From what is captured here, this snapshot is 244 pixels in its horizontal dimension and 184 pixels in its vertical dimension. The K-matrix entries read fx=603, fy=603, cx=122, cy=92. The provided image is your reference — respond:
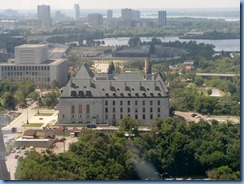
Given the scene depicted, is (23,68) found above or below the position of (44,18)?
below

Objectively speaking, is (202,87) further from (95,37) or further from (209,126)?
(95,37)

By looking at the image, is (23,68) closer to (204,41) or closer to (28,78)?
(28,78)

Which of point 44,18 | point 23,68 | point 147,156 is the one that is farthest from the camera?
point 44,18

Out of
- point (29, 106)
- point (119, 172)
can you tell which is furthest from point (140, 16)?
point (119, 172)

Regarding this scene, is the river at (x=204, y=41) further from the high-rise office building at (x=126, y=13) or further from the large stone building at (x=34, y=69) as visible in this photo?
the large stone building at (x=34, y=69)

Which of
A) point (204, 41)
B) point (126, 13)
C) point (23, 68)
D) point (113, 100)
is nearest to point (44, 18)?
point (126, 13)

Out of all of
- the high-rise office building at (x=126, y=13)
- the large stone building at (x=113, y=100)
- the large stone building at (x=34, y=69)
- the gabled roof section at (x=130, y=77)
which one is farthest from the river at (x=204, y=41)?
the large stone building at (x=113, y=100)
